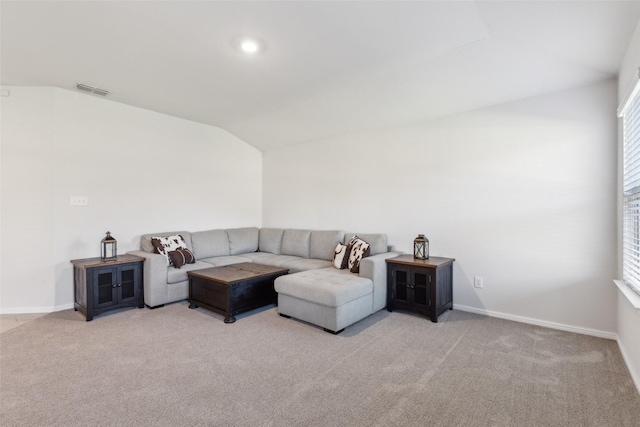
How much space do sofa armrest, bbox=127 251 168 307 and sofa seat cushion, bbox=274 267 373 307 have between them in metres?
1.41

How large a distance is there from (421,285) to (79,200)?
4.09 meters

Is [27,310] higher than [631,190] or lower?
lower

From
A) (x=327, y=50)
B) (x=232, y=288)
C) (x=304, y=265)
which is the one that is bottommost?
(x=232, y=288)

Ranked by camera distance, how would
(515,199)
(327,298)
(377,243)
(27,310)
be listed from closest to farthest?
1. (327,298)
2. (515,199)
3. (27,310)
4. (377,243)

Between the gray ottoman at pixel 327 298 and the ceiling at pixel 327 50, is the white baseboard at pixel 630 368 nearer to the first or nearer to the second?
the gray ottoman at pixel 327 298

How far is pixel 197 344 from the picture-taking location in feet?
8.85

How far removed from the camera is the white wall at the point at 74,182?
11.5 feet

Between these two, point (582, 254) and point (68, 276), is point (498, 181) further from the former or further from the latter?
point (68, 276)

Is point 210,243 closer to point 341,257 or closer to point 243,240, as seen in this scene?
point 243,240

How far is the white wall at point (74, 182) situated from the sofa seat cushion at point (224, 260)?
0.69 m

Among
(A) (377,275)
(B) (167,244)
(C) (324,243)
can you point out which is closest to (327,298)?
(A) (377,275)

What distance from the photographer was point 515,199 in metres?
3.18

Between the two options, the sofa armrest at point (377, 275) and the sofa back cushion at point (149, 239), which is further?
the sofa back cushion at point (149, 239)

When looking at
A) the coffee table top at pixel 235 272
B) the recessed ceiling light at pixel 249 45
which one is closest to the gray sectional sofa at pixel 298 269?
the coffee table top at pixel 235 272
